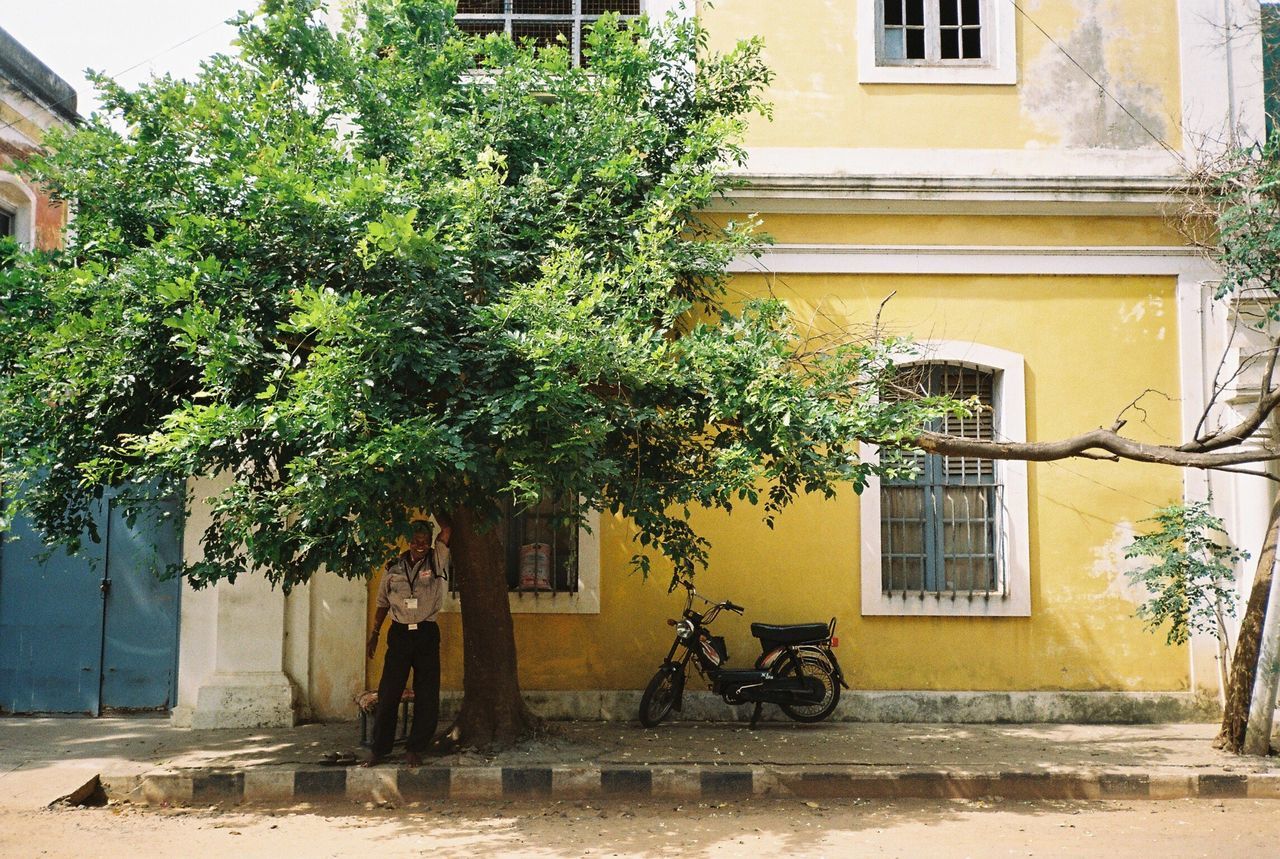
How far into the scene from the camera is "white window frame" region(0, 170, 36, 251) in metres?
12.2

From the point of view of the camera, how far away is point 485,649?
863 centimetres

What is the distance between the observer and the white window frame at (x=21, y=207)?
1224cm

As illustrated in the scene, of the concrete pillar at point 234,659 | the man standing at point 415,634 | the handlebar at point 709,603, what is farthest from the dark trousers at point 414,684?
the handlebar at point 709,603

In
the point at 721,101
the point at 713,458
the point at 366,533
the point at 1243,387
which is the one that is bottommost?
the point at 366,533

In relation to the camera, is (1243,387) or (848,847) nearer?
(848,847)

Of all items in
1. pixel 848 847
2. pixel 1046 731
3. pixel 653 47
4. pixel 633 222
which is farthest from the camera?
pixel 1046 731

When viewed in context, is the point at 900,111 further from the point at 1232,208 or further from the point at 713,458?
the point at 713,458

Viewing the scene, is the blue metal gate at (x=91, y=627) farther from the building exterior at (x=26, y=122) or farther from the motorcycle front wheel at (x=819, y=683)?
the motorcycle front wheel at (x=819, y=683)

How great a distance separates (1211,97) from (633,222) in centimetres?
593

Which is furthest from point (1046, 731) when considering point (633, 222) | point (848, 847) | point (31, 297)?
point (31, 297)

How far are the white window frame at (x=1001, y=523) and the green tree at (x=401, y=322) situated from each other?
2.00m

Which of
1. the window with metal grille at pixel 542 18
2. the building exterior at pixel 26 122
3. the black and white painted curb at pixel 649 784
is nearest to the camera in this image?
the black and white painted curb at pixel 649 784

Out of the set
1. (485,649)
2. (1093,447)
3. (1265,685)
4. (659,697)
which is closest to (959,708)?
(1265,685)

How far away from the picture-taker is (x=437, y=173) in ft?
24.2
